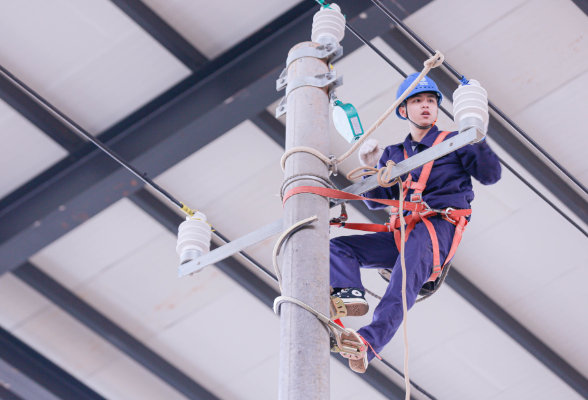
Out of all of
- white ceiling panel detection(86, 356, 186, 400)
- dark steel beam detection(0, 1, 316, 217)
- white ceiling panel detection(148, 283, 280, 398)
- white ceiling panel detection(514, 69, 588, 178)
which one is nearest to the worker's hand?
dark steel beam detection(0, 1, 316, 217)

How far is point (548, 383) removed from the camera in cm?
737

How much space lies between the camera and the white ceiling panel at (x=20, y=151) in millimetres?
5918

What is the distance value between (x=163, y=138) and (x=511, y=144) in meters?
2.83

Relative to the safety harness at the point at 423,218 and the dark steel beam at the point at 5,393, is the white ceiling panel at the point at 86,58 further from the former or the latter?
the safety harness at the point at 423,218

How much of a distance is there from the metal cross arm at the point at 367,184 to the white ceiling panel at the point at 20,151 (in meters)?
3.27

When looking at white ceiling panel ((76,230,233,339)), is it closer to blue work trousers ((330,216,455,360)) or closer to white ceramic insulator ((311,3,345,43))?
blue work trousers ((330,216,455,360))

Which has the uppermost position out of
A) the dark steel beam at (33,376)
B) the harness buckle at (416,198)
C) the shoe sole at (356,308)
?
the dark steel beam at (33,376)

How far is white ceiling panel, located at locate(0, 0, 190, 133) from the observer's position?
18.4ft

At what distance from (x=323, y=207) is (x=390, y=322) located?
0.69m

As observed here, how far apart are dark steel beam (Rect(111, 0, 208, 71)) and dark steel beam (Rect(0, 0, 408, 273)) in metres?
0.22

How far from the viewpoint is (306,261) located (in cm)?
255

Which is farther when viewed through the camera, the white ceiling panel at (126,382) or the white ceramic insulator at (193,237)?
the white ceiling panel at (126,382)

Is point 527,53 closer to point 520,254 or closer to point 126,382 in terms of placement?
point 520,254

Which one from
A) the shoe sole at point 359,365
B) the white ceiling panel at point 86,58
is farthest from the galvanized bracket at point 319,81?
the white ceiling panel at point 86,58
